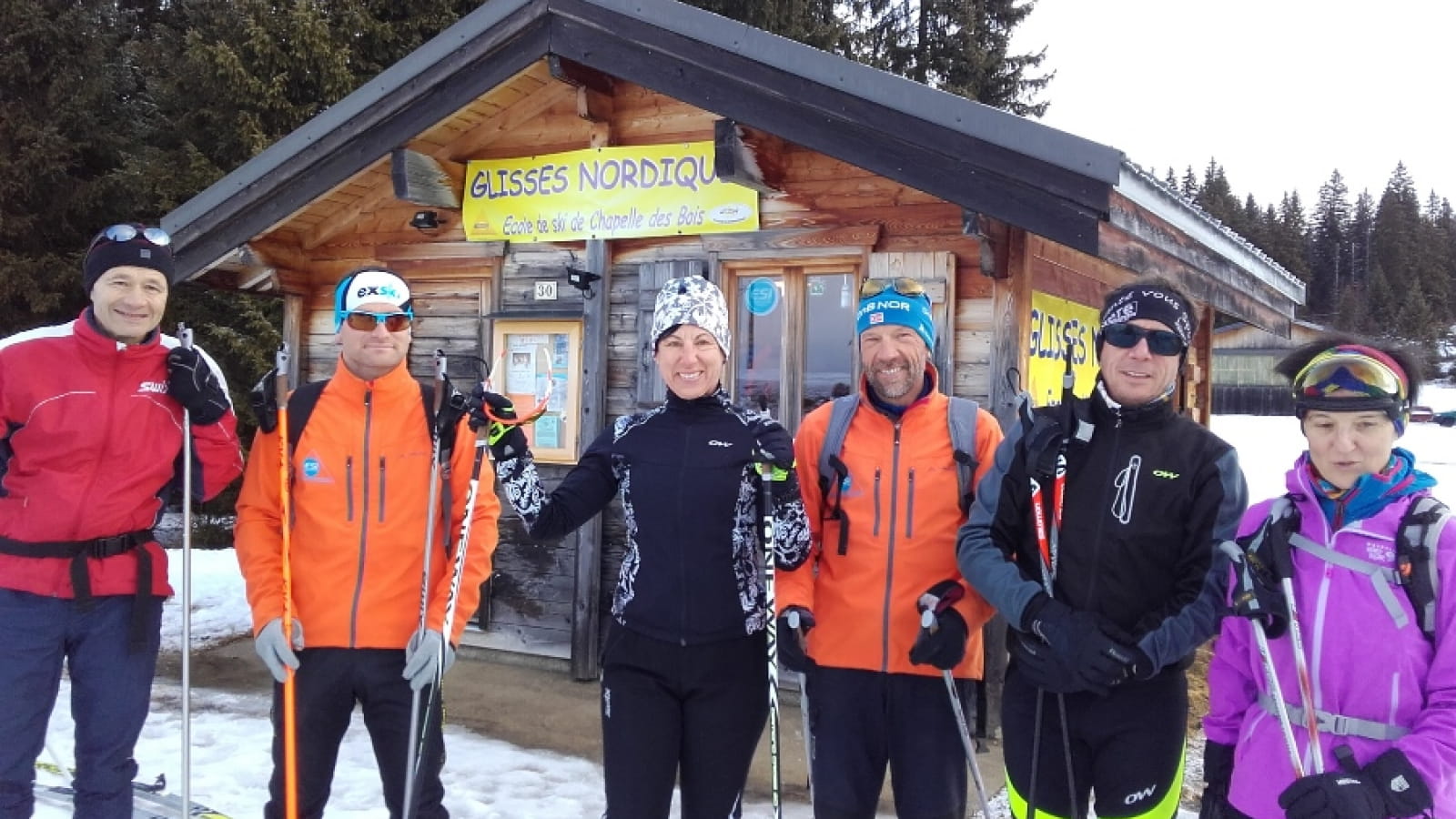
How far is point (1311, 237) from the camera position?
71.4 metres

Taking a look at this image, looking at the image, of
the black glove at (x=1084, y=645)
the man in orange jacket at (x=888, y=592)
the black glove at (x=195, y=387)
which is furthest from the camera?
the black glove at (x=195, y=387)

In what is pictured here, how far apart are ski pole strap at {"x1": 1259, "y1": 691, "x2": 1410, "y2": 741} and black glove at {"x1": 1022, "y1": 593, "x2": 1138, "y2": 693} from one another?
36 centimetres

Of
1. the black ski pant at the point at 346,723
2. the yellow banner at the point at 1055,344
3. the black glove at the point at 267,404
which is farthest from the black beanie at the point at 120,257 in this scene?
the yellow banner at the point at 1055,344

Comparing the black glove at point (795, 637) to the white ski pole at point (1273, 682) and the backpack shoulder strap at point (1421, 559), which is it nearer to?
the white ski pole at point (1273, 682)

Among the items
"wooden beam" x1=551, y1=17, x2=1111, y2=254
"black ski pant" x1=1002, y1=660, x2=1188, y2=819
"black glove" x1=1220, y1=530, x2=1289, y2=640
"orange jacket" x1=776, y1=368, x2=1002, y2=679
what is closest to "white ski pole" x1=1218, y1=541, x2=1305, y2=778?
"black glove" x1=1220, y1=530, x2=1289, y2=640

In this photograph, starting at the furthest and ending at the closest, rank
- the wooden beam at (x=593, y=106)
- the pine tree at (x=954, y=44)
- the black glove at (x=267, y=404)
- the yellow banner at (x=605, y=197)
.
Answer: the pine tree at (x=954, y=44) → the wooden beam at (x=593, y=106) → the yellow banner at (x=605, y=197) → the black glove at (x=267, y=404)

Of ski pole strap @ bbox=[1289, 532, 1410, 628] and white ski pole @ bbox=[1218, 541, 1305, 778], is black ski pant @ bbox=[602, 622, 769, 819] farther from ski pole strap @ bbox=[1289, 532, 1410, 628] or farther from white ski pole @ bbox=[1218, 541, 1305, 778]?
ski pole strap @ bbox=[1289, 532, 1410, 628]

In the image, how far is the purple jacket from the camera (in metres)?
2.09

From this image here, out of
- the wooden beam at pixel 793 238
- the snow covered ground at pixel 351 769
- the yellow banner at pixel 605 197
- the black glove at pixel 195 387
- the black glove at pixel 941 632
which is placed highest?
the yellow banner at pixel 605 197

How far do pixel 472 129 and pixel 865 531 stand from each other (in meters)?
4.98

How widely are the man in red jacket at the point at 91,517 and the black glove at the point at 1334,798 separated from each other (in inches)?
128

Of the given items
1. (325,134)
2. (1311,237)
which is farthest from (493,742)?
(1311,237)

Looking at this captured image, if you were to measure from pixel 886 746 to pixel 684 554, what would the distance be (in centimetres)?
84

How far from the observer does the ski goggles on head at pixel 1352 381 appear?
2.29 meters
